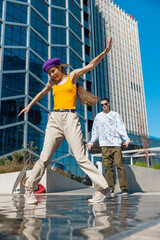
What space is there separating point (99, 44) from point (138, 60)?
777 inches

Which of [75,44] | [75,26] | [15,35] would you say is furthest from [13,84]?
[75,26]

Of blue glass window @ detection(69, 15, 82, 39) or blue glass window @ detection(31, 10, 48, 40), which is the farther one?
blue glass window @ detection(69, 15, 82, 39)

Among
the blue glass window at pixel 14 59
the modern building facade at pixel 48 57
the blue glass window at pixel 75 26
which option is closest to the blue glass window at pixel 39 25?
the modern building facade at pixel 48 57

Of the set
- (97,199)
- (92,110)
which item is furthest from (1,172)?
(92,110)

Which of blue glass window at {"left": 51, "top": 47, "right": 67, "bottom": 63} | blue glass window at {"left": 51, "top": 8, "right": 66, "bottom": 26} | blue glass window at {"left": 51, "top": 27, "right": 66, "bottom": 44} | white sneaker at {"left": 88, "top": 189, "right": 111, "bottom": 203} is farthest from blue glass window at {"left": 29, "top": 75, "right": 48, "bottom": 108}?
white sneaker at {"left": 88, "top": 189, "right": 111, "bottom": 203}

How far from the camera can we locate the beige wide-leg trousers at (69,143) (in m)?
2.91

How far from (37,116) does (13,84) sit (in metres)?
5.28

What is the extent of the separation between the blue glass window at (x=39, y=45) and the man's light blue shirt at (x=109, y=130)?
3205 centimetres

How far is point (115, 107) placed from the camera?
5206 centimetres

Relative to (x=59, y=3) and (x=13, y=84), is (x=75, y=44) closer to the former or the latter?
(x=59, y=3)

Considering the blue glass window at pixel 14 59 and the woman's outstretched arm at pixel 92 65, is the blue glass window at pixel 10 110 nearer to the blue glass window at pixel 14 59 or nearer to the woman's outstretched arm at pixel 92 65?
the blue glass window at pixel 14 59

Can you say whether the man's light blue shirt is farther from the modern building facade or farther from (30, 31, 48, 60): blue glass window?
(30, 31, 48, 60): blue glass window

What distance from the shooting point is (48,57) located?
120 ft

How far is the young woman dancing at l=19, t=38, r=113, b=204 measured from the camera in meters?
2.92
